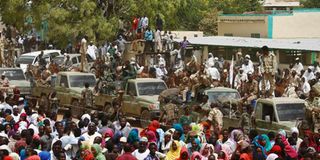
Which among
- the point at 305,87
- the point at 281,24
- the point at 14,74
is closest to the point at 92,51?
the point at 14,74

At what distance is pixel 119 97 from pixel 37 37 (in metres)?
26.4

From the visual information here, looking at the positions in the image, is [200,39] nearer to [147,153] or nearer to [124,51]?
[124,51]

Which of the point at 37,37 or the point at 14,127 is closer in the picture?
the point at 14,127

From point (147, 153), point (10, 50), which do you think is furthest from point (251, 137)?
point (10, 50)

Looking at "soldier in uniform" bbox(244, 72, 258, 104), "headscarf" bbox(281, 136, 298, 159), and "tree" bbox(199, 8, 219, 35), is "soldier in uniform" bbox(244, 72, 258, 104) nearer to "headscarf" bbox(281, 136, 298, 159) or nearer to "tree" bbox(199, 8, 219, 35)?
"headscarf" bbox(281, 136, 298, 159)

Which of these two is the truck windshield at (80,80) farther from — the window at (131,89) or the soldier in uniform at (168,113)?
the soldier in uniform at (168,113)

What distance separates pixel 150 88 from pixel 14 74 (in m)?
7.24

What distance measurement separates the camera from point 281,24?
46.1m

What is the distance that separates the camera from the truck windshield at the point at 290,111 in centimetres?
2072

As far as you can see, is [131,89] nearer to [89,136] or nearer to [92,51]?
[89,136]

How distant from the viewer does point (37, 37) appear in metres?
51.3

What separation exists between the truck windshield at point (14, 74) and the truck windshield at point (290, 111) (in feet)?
43.8

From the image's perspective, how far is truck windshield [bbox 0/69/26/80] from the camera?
31.4 meters

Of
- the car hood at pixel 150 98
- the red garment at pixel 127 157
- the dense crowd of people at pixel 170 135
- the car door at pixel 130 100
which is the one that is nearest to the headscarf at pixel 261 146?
the dense crowd of people at pixel 170 135
